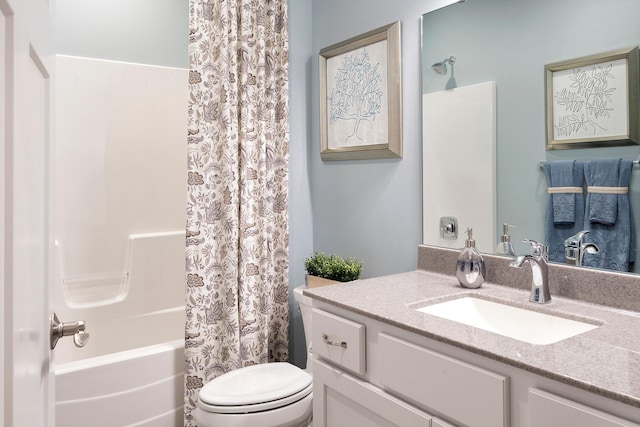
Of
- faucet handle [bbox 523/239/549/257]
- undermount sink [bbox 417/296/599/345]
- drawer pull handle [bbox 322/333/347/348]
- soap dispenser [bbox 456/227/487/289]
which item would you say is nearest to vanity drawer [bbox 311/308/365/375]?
drawer pull handle [bbox 322/333/347/348]

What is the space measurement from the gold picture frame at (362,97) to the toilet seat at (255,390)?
3.39ft

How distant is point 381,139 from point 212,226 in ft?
2.87

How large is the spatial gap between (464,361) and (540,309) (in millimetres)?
398

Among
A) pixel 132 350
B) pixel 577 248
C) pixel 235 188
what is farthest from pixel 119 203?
pixel 577 248

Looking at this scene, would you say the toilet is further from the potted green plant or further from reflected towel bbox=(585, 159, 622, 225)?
reflected towel bbox=(585, 159, 622, 225)

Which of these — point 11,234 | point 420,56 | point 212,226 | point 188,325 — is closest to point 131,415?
point 188,325

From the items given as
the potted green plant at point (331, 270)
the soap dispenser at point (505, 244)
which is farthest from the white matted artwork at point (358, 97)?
the soap dispenser at point (505, 244)

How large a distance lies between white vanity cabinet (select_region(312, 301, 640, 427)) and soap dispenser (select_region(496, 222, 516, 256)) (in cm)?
59

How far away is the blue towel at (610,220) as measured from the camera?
1.27 metres

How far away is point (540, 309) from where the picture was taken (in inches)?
49.7

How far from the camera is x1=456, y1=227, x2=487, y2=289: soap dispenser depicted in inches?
59.3

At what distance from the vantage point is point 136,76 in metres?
2.51

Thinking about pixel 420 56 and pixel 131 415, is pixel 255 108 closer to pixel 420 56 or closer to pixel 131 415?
pixel 420 56

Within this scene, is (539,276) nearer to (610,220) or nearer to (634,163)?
(610,220)
